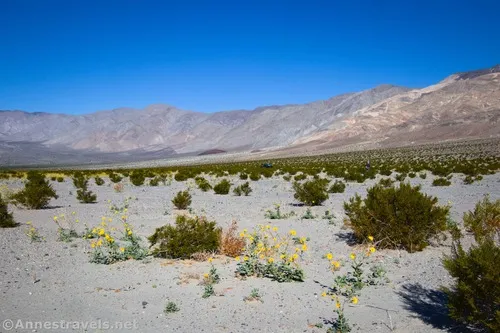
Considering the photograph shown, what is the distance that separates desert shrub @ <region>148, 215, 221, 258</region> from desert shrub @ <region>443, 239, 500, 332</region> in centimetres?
456

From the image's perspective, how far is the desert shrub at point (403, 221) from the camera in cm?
788

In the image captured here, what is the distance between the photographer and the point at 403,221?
7.98 m

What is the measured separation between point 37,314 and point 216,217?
758 cm

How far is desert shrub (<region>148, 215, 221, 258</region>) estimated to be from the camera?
7539mm

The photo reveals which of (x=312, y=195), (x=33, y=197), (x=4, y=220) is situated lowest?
(x=312, y=195)

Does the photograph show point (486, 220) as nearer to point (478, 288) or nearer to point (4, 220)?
point (478, 288)

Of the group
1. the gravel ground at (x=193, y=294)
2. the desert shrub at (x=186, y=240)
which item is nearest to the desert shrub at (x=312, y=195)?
the gravel ground at (x=193, y=294)

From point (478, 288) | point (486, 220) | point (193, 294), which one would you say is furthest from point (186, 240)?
point (486, 220)

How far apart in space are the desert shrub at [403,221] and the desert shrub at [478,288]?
10.7ft

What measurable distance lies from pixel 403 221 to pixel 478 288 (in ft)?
12.5

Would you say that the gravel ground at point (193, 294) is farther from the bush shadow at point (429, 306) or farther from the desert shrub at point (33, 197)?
the desert shrub at point (33, 197)

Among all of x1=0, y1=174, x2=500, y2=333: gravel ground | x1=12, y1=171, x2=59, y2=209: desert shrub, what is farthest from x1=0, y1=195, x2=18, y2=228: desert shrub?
x1=12, y1=171, x2=59, y2=209: desert shrub

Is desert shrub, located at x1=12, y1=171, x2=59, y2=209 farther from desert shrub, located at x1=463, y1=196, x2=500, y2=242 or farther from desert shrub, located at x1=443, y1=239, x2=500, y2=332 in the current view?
desert shrub, located at x1=443, y1=239, x2=500, y2=332

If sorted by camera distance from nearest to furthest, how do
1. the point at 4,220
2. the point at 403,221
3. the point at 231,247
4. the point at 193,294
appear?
the point at 193,294, the point at 231,247, the point at 403,221, the point at 4,220
